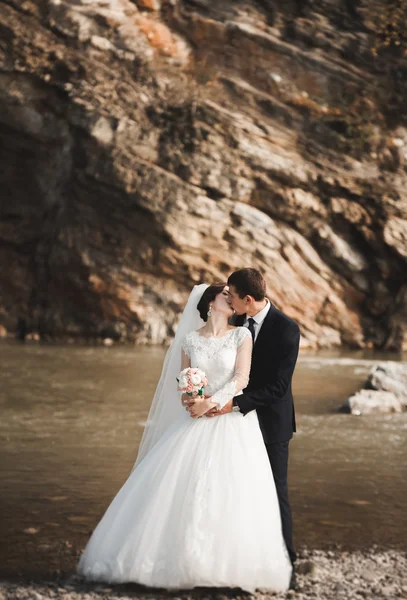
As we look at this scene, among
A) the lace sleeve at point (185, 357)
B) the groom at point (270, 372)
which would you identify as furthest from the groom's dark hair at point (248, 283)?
the lace sleeve at point (185, 357)

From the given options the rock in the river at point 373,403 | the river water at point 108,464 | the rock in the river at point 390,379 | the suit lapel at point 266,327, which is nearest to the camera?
the suit lapel at point 266,327

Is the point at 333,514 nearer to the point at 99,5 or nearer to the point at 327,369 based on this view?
the point at 327,369

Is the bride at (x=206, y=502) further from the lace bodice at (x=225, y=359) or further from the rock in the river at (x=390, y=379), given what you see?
the rock in the river at (x=390, y=379)

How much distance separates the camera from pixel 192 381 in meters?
4.94

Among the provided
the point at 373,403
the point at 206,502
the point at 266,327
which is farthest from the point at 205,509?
the point at 373,403

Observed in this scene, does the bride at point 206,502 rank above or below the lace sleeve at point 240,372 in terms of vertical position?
below

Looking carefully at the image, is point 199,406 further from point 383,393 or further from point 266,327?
point 383,393

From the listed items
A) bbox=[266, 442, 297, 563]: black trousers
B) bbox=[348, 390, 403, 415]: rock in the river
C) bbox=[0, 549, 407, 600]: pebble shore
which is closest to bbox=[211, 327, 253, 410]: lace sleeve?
bbox=[266, 442, 297, 563]: black trousers

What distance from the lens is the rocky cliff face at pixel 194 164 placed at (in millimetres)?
28062

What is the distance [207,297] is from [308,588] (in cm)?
194

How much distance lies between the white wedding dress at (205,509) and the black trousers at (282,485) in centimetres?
13

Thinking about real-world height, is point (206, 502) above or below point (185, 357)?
below

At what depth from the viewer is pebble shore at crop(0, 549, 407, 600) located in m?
4.71

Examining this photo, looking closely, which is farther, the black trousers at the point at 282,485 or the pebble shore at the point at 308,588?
the black trousers at the point at 282,485
